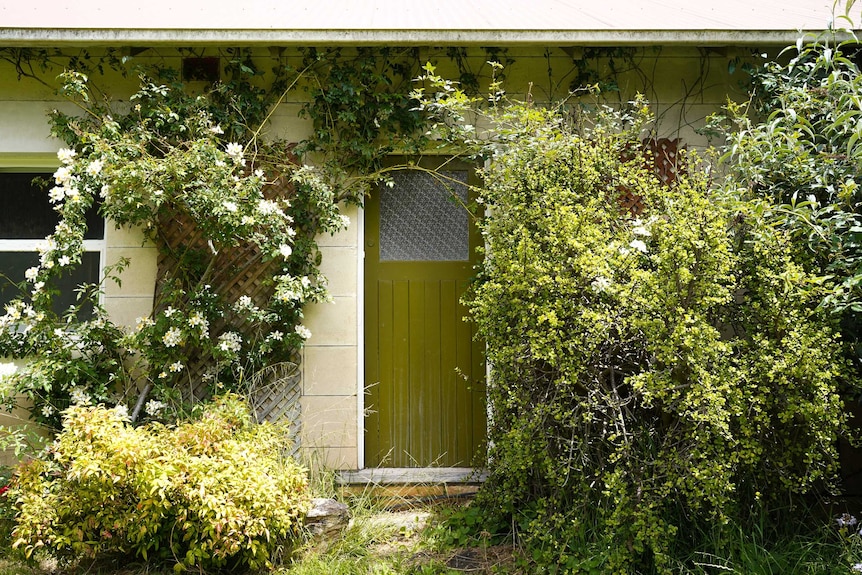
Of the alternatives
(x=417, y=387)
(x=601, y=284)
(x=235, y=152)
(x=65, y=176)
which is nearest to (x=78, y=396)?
(x=65, y=176)

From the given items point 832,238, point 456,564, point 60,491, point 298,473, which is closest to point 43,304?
point 60,491

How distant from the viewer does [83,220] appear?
4.51 m

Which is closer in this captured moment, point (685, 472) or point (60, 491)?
point (685, 472)

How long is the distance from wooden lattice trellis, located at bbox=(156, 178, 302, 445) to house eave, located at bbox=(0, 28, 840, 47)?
0.91 m

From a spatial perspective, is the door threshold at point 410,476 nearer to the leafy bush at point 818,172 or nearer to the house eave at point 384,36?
the leafy bush at point 818,172

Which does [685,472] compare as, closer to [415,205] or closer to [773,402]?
[773,402]

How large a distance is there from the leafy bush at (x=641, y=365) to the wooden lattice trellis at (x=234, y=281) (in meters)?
1.45

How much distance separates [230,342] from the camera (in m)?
4.50

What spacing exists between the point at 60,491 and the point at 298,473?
120cm

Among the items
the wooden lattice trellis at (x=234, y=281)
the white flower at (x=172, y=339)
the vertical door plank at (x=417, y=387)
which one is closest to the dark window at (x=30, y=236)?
the wooden lattice trellis at (x=234, y=281)

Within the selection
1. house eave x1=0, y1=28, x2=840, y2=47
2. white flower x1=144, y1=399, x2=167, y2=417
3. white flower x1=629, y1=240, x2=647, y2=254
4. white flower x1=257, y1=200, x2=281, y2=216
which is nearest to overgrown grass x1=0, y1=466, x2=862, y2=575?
white flower x1=144, y1=399, x2=167, y2=417

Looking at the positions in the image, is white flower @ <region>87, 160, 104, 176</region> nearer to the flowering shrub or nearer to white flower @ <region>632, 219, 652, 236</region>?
the flowering shrub

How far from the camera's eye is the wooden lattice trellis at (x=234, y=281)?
187 inches

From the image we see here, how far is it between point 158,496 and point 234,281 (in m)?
1.61
